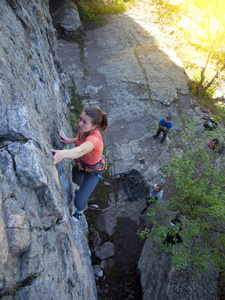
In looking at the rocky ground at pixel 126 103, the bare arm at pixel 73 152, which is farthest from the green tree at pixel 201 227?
the bare arm at pixel 73 152

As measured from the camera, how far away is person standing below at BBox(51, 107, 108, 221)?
2549 millimetres

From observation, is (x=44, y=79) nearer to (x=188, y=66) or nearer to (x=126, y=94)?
(x=126, y=94)

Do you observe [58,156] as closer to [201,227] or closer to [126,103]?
[201,227]

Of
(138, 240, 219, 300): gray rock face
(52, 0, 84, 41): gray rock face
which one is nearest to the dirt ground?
(138, 240, 219, 300): gray rock face

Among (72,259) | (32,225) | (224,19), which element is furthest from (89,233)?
(224,19)

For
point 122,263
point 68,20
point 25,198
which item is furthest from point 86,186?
point 68,20

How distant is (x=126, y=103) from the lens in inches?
341

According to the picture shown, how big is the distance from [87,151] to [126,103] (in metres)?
6.47

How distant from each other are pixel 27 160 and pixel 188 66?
1250 centimetres

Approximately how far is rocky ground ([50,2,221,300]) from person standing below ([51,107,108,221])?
2.46 meters

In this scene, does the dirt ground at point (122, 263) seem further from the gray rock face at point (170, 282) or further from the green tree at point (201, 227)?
the green tree at point (201, 227)

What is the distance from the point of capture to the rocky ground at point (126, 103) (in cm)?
548

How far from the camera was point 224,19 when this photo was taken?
7.99 m

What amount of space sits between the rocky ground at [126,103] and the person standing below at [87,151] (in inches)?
97.0
